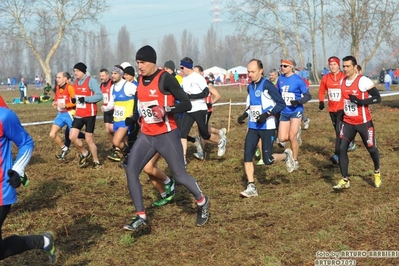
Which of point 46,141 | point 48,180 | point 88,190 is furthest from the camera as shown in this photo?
point 46,141

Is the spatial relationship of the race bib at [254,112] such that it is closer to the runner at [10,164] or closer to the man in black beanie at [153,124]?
the man in black beanie at [153,124]

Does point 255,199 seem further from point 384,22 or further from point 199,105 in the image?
point 384,22

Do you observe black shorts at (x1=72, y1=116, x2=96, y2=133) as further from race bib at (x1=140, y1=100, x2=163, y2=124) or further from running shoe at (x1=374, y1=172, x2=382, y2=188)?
running shoe at (x1=374, y1=172, x2=382, y2=188)

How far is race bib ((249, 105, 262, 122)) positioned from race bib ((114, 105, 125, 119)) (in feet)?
10.6

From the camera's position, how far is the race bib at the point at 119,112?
10.9 metres

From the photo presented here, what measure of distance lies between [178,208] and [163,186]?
0.43m

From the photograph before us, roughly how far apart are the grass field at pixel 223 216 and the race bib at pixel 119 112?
3.50 feet

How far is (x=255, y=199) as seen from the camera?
8336 millimetres

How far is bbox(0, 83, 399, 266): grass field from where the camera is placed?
5.88 m

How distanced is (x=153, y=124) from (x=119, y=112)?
4328 mm

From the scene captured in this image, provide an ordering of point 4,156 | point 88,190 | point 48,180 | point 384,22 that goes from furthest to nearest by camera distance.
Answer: point 384,22
point 48,180
point 88,190
point 4,156

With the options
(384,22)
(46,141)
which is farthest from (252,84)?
(384,22)

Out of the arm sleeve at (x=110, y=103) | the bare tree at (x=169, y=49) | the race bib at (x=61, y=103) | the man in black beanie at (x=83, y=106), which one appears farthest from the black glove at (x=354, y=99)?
the bare tree at (x=169, y=49)

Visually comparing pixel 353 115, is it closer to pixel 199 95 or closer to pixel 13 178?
pixel 199 95
